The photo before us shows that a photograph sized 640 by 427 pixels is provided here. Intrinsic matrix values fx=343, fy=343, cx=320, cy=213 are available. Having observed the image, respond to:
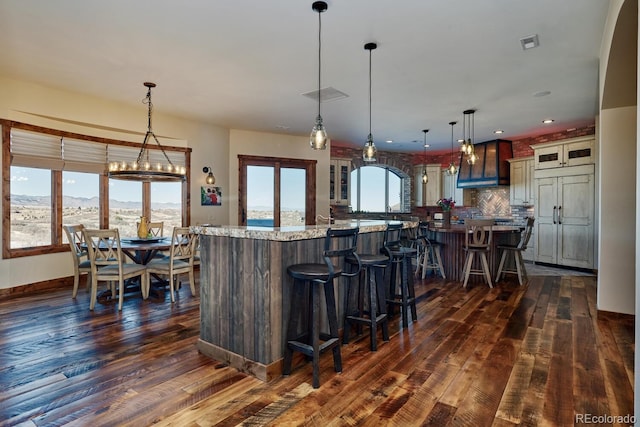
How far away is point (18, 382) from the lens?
7.43ft

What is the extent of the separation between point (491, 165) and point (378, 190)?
286 cm

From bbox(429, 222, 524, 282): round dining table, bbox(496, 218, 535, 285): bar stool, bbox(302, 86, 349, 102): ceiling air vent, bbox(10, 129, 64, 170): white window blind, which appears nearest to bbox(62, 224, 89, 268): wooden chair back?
bbox(10, 129, 64, 170): white window blind

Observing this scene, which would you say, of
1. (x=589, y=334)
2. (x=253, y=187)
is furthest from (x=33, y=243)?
(x=589, y=334)

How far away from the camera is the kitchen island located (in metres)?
2.38

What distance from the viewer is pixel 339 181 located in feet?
27.4

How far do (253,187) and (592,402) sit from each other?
6.23 meters

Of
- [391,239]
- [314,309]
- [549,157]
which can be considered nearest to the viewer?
[314,309]

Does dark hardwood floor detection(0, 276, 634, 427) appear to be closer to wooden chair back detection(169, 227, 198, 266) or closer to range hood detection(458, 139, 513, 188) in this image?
wooden chair back detection(169, 227, 198, 266)

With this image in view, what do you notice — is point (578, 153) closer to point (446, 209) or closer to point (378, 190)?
point (446, 209)

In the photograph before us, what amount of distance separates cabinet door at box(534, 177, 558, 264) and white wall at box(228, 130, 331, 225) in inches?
171

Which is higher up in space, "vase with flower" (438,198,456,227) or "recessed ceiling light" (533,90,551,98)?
"recessed ceiling light" (533,90,551,98)

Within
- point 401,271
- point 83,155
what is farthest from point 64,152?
point 401,271

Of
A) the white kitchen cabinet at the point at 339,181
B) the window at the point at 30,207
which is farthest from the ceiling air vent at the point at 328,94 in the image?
the window at the point at 30,207

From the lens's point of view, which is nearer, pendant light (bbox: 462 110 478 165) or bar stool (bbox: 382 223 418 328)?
bar stool (bbox: 382 223 418 328)
